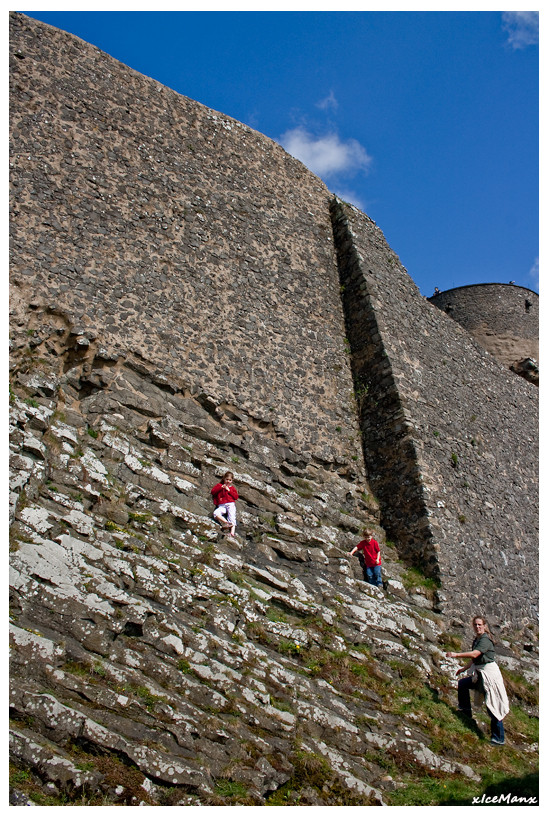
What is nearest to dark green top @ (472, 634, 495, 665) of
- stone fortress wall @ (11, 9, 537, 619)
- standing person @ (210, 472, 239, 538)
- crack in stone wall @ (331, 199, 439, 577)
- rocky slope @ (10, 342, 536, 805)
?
rocky slope @ (10, 342, 536, 805)

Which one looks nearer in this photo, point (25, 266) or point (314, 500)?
point (25, 266)

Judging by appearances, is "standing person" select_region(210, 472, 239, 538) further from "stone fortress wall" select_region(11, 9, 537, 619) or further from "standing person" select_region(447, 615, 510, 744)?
"standing person" select_region(447, 615, 510, 744)

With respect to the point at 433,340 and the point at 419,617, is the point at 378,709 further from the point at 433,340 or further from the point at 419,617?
the point at 433,340

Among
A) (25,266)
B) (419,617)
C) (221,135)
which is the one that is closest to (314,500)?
(419,617)

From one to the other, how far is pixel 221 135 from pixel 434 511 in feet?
30.5

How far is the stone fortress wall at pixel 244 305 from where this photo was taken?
10.8 meters

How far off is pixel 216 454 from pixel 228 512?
1425mm

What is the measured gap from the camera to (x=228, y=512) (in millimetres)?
9211

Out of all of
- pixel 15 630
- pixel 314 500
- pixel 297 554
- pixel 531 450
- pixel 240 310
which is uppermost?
pixel 240 310

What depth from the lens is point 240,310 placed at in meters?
12.5

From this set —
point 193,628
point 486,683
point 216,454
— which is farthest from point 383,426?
point 193,628

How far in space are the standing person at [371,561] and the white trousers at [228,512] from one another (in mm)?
2269

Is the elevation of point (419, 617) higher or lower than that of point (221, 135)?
lower

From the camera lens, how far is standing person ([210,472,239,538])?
901 cm
